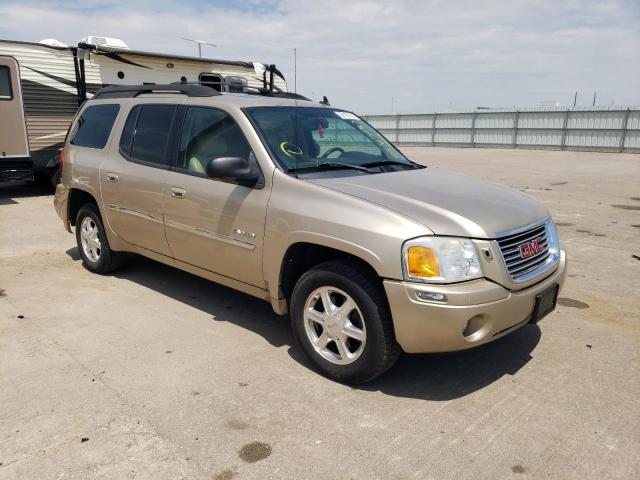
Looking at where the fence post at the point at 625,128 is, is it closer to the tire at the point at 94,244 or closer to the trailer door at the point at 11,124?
the trailer door at the point at 11,124

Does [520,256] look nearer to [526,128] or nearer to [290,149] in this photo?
[290,149]

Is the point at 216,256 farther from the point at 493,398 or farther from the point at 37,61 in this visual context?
the point at 37,61

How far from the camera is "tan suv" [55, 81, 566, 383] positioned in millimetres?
3084

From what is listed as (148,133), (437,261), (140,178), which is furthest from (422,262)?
(148,133)

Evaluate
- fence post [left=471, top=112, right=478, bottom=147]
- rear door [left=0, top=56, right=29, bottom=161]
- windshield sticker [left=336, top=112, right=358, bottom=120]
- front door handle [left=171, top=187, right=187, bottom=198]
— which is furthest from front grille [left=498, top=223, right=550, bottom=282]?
fence post [left=471, top=112, right=478, bottom=147]

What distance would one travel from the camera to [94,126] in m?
5.59

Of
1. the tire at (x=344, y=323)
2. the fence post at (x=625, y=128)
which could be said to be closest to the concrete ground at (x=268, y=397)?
the tire at (x=344, y=323)

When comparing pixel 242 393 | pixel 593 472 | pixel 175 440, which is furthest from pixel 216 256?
pixel 593 472

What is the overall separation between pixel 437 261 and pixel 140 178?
2868mm

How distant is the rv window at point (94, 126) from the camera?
537 cm

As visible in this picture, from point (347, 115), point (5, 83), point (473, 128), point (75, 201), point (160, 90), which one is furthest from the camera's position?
point (473, 128)

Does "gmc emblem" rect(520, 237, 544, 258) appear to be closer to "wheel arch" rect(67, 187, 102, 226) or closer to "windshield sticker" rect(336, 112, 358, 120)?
"windshield sticker" rect(336, 112, 358, 120)

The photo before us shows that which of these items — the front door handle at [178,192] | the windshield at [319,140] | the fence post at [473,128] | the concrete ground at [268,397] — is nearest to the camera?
the concrete ground at [268,397]

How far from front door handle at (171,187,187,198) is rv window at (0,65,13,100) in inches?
313
